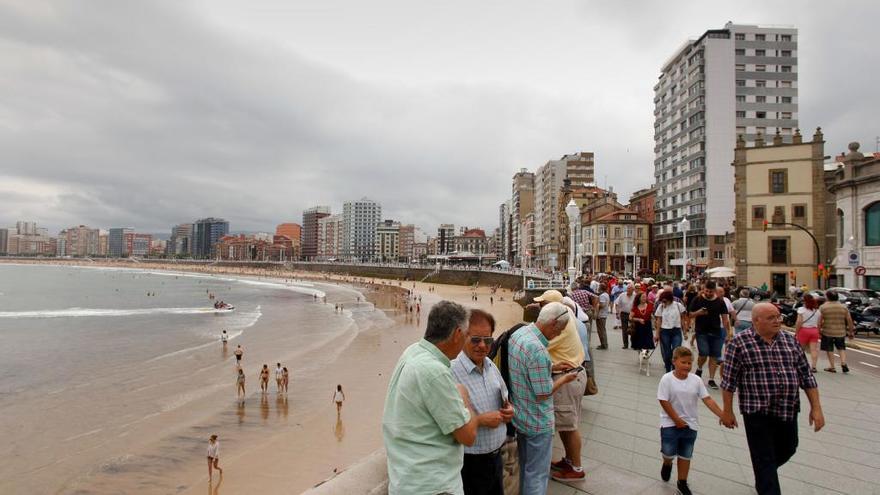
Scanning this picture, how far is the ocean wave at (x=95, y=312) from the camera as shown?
1563 inches

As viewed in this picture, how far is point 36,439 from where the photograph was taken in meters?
12.6

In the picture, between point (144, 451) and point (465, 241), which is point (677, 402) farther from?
point (465, 241)

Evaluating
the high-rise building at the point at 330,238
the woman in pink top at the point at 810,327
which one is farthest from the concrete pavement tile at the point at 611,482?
the high-rise building at the point at 330,238

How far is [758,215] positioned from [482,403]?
32.9 metres

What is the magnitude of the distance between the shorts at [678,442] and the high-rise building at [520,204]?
113 meters

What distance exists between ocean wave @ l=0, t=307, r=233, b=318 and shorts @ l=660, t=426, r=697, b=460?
147ft

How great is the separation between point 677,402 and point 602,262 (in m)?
54.5

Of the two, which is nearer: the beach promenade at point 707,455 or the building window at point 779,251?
the beach promenade at point 707,455

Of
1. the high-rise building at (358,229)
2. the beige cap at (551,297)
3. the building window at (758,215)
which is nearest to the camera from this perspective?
the beige cap at (551,297)

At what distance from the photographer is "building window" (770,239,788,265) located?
28.1 metres

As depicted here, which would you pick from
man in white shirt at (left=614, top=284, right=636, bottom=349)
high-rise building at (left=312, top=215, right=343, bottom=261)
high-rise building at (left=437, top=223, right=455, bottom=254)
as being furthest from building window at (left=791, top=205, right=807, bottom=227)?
high-rise building at (left=312, top=215, right=343, bottom=261)

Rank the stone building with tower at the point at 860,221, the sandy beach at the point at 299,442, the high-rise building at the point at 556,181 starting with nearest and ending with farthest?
the sandy beach at the point at 299,442, the stone building with tower at the point at 860,221, the high-rise building at the point at 556,181

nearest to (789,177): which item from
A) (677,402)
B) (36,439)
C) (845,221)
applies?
(845,221)

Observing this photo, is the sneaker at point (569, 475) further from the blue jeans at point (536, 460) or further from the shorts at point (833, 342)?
the shorts at point (833, 342)
